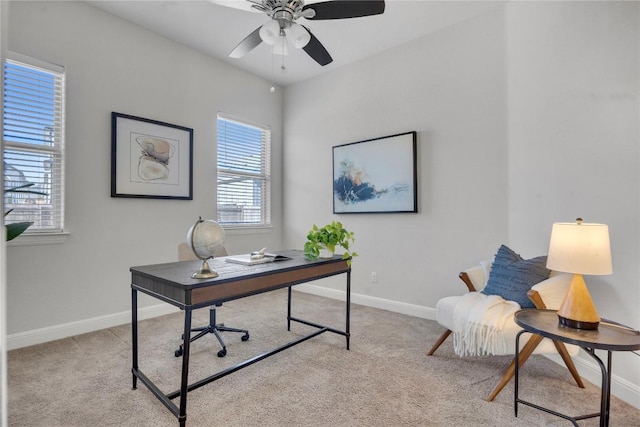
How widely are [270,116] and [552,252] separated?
3.94 metres

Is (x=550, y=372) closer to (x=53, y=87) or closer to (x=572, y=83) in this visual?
(x=572, y=83)

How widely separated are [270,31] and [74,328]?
301 centimetres

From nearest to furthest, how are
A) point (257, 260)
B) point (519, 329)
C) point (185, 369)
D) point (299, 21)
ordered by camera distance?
1. point (185, 369)
2. point (519, 329)
3. point (257, 260)
4. point (299, 21)

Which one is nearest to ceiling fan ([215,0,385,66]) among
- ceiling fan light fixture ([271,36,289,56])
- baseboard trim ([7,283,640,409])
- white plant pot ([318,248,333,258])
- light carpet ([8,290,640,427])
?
ceiling fan light fixture ([271,36,289,56])

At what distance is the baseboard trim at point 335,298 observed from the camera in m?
1.94

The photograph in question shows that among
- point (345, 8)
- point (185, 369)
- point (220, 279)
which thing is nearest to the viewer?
point (185, 369)

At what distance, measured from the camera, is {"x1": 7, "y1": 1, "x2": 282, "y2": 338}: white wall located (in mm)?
2689

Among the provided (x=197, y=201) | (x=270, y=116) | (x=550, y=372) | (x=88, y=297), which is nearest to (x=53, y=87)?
(x=197, y=201)

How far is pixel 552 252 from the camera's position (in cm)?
176

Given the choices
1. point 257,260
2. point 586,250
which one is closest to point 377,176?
point 257,260

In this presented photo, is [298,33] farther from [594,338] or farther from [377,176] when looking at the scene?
[594,338]

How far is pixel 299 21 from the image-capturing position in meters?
3.09

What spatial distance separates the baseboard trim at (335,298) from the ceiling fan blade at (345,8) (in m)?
2.75

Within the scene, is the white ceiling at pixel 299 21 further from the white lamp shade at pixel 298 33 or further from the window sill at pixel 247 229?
the window sill at pixel 247 229
